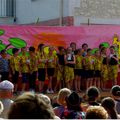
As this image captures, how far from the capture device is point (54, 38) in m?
13.7

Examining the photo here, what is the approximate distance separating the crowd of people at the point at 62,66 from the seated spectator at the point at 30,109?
9571 mm

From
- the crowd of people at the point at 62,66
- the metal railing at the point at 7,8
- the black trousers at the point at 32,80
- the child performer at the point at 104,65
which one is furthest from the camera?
the metal railing at the point at 7,8

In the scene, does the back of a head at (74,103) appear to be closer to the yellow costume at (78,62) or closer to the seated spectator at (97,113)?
the seated spectator at (97,113)

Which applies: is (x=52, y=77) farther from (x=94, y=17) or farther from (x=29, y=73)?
(x=94, y=17)

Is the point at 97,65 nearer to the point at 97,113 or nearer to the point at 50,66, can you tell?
the point at 50,66

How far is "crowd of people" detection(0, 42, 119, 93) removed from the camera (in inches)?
489

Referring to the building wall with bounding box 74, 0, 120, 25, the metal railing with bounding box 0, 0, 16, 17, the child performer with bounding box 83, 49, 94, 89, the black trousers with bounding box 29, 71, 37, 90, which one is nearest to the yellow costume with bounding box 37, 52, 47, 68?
the black trousers with bounding box 29, 71, 37, 90

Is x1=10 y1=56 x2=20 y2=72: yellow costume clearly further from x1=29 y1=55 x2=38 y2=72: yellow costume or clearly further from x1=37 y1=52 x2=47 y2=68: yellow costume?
x1=37 y1=52 x2=47 y2=68: yellow costume

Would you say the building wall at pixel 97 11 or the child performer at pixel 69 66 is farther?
the building wall at pixel 97 11

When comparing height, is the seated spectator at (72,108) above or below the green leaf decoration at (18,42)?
below

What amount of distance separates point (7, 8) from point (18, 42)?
8986mm

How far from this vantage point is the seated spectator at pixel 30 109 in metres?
2.50

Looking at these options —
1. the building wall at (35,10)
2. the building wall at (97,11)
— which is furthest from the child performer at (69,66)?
the building wall at (35,10)

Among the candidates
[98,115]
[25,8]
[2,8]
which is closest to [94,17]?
[25,8]
